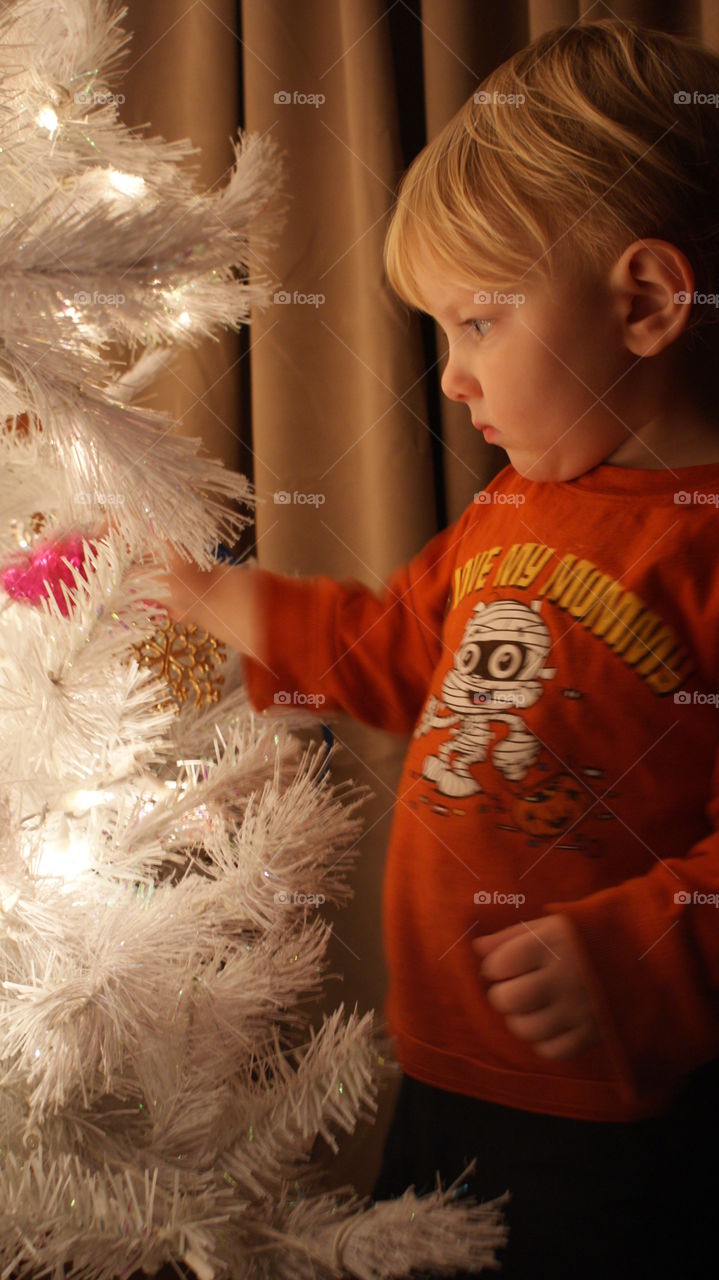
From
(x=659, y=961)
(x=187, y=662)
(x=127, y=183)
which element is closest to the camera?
(x=659, y=961)

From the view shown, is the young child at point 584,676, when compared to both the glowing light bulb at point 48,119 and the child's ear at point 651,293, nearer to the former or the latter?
the child's ear at point 651,293

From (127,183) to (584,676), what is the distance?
1.55 feet

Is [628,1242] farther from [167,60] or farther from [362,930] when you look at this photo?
[167,60]

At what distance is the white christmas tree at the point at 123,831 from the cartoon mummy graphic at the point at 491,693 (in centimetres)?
9

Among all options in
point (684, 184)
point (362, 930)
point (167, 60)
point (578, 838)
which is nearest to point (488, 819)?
point (578, 838)

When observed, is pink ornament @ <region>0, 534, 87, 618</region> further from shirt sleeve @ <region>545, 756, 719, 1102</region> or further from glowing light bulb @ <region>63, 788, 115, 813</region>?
shirt sleeve @ <region>545, 756, 719, 1102</region>

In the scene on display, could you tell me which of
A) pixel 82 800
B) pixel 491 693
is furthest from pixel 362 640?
pixel 82 800

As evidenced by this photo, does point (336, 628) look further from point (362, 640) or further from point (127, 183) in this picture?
point (127, 183)

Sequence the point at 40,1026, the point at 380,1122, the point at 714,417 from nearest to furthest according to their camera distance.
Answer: the point at 40,1026, the point at 714,417, the point at 380,1122

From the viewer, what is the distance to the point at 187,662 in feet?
2.55

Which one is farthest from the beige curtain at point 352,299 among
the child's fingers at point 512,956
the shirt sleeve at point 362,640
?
the child's fingers at point 512,956

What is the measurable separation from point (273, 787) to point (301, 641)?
0.42 ft

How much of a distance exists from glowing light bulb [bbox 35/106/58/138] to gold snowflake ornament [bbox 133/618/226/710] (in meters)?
0.36

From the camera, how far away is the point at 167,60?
0.79 m
